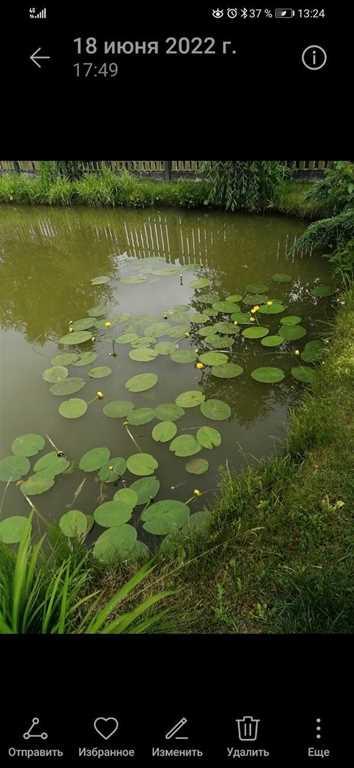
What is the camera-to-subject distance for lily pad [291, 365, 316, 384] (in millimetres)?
2869

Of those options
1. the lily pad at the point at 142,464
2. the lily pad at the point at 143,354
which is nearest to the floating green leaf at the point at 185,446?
the lily pad at the point at 142,464

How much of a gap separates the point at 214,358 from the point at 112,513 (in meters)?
1.45

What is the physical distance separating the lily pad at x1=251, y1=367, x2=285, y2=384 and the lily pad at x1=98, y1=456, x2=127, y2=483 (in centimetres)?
110

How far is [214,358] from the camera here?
3.21 metres

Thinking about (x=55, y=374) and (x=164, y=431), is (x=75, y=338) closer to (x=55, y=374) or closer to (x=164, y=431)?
(x=55, y=374)

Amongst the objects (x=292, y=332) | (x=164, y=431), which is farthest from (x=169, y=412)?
(x=292, y=332)

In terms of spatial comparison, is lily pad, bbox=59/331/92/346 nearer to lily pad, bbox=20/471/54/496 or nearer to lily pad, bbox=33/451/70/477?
lily pad, bbox=33/451/70/477

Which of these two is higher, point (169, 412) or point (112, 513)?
point (169, 412)

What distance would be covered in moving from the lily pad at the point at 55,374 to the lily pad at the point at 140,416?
2.30ft
